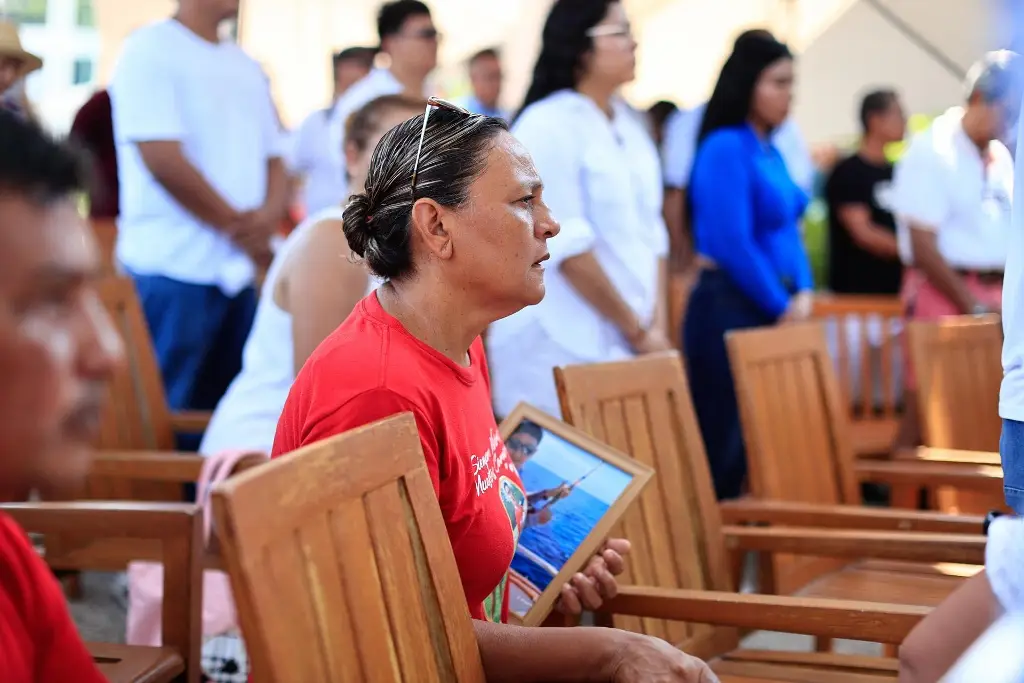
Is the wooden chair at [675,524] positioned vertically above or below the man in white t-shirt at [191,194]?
below

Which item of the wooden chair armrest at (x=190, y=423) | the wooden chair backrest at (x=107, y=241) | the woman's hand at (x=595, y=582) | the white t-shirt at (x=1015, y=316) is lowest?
the woman's hand at (x=595, y=582)

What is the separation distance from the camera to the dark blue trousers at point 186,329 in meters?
3.28

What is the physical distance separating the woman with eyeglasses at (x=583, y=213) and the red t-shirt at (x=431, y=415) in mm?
1354

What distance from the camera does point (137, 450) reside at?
2887mm

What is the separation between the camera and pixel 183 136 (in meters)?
3.25

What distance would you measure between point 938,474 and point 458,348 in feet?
5.63

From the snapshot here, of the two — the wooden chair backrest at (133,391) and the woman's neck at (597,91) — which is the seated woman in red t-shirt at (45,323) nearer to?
the wooden chair backrest at (133,391)

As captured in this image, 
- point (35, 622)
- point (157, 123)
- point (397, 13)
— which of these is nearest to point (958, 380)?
point (397, 13)

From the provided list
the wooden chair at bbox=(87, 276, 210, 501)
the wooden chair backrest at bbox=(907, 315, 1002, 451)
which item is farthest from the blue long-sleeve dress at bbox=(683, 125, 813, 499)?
the wooden chair at bbox=(87, 276, 210, 501)

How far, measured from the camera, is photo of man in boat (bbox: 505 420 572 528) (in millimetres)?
1798

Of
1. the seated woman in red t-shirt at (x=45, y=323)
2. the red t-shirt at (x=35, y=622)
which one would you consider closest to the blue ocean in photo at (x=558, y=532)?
the red t-shirt at (x=35, y=622)

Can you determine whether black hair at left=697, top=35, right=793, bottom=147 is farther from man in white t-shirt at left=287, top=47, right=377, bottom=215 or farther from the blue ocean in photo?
the blue ocean in photo

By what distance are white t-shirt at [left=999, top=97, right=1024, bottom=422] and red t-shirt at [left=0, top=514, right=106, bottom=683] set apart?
46.0 inches

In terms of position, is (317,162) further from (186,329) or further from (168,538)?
(168,538)
